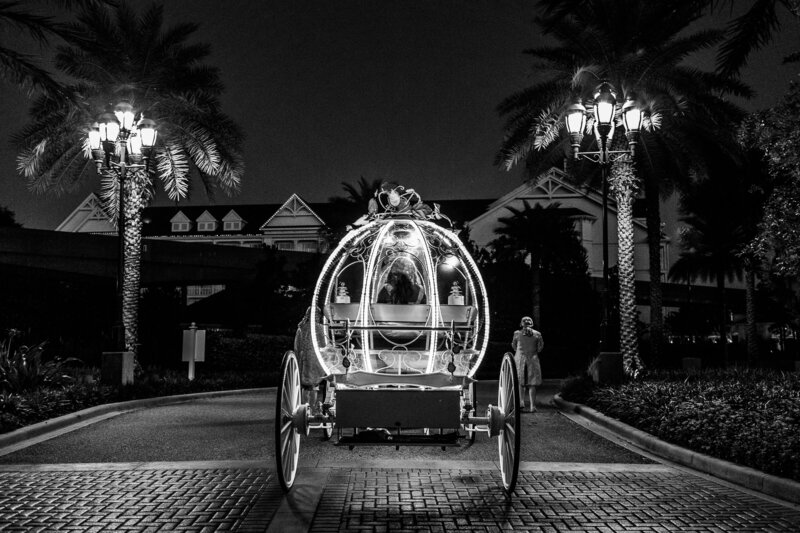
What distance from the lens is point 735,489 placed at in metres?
8.09

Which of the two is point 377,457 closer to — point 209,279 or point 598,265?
point 209,279

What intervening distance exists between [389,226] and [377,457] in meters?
2.98

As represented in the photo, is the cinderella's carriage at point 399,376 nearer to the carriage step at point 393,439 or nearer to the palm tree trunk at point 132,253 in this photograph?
the carriage step at point 393,439

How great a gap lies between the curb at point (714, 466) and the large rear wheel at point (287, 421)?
4.76m

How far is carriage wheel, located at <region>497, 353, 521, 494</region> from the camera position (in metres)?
6.97

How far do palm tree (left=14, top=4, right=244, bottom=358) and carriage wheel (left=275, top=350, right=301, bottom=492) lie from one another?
634 inches

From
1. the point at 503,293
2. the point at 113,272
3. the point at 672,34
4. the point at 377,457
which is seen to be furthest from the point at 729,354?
the point at 377,457

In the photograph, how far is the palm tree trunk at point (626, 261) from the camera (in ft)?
71.1

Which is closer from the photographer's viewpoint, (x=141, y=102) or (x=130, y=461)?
(x=130, y=461)

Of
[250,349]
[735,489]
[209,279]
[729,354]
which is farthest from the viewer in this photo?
[729,354]

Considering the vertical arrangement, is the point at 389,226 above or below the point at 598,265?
below

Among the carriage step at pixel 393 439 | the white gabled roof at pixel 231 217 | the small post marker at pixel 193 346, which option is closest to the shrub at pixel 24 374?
the small post marker at pixel 193 346

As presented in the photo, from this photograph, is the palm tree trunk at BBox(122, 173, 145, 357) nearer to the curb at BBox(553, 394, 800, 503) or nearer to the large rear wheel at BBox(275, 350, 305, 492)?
the curb at BBox(553, 394, 800, 503)

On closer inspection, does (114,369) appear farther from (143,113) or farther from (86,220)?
(86,220)
